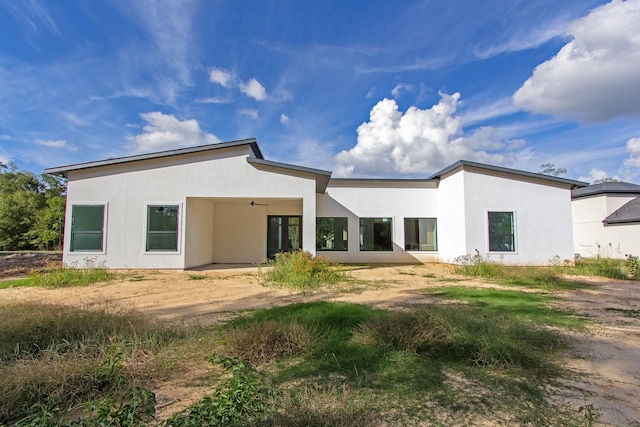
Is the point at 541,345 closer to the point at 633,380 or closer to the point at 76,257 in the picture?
the point at 633,380

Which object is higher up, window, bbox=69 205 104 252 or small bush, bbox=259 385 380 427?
window, bbox=69 205 104 252

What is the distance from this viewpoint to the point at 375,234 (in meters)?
15.4

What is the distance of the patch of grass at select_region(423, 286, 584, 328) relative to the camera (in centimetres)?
504

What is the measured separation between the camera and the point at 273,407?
2.38 m

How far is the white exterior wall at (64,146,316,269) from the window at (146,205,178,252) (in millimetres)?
174

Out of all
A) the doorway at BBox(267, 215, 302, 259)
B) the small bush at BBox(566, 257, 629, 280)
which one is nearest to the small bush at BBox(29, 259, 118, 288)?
the doorway at BBox(267, 215, 302, 259)

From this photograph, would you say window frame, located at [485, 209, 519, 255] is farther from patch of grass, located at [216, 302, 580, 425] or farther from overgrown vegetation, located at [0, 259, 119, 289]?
overgrown vegetation, located at [0, 259, 119, 289]

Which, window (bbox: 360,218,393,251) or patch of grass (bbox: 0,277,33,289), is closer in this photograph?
patch of grass (bbox: 0,277,33,289)

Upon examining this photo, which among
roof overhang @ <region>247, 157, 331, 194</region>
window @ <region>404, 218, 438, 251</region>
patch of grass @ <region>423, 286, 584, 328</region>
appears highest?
roof overhang @ <region>247, 157, 331, 194</region>

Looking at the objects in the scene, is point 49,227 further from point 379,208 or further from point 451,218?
point 451,218

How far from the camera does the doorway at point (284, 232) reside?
1550cm

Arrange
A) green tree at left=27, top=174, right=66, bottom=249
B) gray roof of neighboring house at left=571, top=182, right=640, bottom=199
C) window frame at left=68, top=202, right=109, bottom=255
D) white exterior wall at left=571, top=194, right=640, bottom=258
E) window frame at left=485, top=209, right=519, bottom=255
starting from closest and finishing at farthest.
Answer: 1. window frame at left=68, top=202, right=109, bottom=255
2. window frame at left=485, top=209, right=519, bottom=255
3. white exterior wall at left=571, top=194, right=640, bottom=258
4. gray roof of neighboring house at left=571, top=182, right=640, bottom=199
5. green tree at left=27, top=174, right=66, bottom=249

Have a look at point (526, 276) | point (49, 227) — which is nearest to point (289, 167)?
point (526, 276)

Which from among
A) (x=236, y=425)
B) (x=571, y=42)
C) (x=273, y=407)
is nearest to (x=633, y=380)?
(x=273, y=407)
